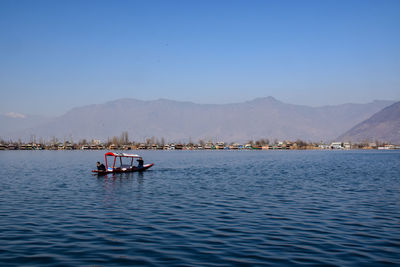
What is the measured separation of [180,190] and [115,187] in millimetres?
9067

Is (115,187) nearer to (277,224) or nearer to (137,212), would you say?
(137,212)

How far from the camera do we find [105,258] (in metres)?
16.1

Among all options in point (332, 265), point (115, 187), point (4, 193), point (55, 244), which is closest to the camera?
point (332, 265)

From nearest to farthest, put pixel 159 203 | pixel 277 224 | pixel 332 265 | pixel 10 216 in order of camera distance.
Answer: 1. pixel 332 265
2. pixel 277 224
3. pixel 10 216
4. pixel 159 203

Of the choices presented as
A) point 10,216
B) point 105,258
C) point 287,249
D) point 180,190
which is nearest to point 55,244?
point 105,258

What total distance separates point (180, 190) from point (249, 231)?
1953 centimetres

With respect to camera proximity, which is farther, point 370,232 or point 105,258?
point 370,232

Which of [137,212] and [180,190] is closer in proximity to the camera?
[137,212]

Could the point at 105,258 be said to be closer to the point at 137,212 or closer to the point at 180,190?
the point at 137,212

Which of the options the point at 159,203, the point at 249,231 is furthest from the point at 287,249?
the point at 159,203

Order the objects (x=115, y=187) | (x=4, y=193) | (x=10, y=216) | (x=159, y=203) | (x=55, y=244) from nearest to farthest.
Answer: (x=55, y=244) → (x=10, y=216) → (x=159, y=203) → (x=4, y=193) → (x=115, y=187)

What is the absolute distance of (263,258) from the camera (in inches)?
634

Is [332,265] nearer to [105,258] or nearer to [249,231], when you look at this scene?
[249,231]

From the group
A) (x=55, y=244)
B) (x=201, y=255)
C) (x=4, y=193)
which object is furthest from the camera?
(x=4, y=193)
